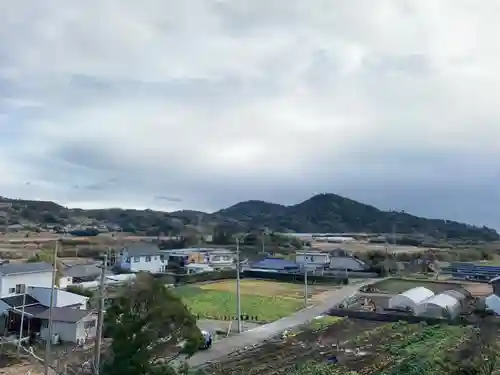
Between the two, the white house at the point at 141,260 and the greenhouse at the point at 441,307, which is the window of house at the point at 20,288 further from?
the white house at the point at 141,260

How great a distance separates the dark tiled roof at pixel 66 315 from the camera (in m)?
17.2

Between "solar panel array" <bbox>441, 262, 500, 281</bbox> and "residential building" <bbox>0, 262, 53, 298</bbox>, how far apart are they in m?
28.9

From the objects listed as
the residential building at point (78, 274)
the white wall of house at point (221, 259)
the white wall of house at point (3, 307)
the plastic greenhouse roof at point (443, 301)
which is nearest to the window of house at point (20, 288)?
the white wall of house at point (3, 307)

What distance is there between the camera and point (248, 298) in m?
28.5

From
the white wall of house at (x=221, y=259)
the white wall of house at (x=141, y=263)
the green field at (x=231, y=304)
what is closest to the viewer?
the green field at (x=231, y=304)

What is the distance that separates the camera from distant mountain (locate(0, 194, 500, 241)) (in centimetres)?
8488

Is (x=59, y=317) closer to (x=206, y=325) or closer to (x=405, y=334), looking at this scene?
(x=206, y=325)

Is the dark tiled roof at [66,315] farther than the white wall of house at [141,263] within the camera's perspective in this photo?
No

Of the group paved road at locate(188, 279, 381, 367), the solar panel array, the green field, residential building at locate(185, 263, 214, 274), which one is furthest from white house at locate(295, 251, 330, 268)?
paved road at locate(188, 279, 381, 367)

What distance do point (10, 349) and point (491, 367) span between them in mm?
13069

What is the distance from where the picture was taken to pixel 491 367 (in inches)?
393

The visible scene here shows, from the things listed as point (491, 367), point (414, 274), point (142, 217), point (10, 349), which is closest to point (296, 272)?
point (414, 274)

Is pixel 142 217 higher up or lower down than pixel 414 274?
Answer: higher up

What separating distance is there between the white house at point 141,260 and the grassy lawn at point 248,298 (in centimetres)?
714
